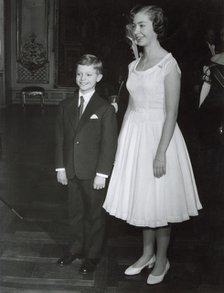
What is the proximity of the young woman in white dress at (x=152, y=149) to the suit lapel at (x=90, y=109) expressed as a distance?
0.52 feet

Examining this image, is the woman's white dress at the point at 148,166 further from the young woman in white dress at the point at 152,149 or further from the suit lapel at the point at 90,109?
the suit lapel at the point at 90,109

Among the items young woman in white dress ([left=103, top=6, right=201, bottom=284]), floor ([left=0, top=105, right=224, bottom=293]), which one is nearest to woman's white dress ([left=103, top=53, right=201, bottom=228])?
young woman in white dress ([left=103, top=6, right=201, bottom=284])

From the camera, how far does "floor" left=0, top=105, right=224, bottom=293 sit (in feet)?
6.42

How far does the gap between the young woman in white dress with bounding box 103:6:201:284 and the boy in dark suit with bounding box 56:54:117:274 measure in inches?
2.8

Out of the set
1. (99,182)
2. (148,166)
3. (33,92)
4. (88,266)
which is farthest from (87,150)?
(33,92)

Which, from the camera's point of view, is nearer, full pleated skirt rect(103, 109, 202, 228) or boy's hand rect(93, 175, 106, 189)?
full pleated skirt rect(103, 109, 202, 228)

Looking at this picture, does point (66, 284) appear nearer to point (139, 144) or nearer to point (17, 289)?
point (17, 289)

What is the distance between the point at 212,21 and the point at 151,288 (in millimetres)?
1463

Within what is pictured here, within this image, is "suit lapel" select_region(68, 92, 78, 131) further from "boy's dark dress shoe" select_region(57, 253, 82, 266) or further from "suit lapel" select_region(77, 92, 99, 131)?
"boy's dark dress shoe" select_region(57, 253, 82, 266)

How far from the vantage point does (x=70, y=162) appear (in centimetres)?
200

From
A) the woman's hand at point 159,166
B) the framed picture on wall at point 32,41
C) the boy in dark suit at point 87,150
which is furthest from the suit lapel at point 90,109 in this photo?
the framed picture on wall at point 32,41

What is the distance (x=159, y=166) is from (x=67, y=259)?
28.9 inches

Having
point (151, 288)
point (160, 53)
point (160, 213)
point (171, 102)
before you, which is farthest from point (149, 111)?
point (151, 288)

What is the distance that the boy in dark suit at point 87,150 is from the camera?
1916 mm
